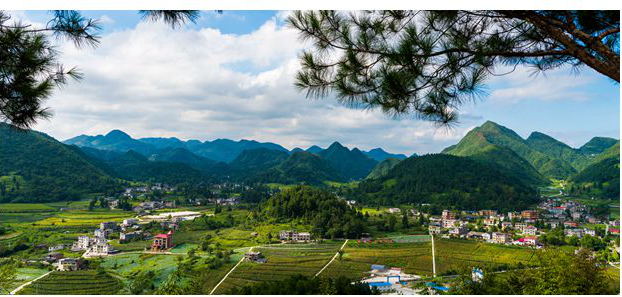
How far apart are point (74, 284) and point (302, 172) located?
42.4 meters

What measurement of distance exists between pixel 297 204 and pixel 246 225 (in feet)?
13.8

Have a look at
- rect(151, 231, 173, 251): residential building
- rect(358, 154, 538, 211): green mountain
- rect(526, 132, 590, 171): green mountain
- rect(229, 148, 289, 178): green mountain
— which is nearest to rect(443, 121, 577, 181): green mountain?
rect(526, 132, 590, 171): green mountain

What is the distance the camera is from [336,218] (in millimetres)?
25125

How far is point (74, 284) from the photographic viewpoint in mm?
16891

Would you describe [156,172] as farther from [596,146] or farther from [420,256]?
[596,146]

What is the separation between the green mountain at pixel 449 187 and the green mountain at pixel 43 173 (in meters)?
29.5

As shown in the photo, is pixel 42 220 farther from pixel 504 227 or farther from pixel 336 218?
pixel 504 227

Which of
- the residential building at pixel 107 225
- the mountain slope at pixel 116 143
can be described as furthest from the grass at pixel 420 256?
the mountain slope at pixel 116 143

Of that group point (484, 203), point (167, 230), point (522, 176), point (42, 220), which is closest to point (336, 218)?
point (167, 230)

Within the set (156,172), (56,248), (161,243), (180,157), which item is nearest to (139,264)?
(161,243)

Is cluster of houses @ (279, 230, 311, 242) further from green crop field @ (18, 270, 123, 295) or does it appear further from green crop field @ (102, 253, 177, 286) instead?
green crop field @ (18, 270, 123, 295)

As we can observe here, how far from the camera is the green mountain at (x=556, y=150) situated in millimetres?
64562

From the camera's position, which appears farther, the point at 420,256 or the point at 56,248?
the point at 56,248

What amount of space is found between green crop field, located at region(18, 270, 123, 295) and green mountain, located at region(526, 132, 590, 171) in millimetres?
72011
